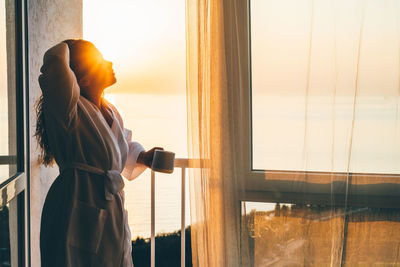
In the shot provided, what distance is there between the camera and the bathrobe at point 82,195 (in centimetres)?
145

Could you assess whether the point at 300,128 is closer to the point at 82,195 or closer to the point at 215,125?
the point at 215,125

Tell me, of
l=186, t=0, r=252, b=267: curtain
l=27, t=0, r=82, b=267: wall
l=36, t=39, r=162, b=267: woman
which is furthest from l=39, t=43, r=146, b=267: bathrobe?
l=186, t=0, r=252, b=267: curtain

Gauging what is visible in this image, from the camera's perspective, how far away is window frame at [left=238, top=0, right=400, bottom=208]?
1936mm

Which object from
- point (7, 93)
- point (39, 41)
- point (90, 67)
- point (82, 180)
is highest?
point (39, 41)

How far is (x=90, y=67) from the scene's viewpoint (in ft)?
5.08

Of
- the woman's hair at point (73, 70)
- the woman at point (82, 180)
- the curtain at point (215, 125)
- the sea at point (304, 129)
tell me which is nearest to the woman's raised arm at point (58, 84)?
the woman at point (82, 180)

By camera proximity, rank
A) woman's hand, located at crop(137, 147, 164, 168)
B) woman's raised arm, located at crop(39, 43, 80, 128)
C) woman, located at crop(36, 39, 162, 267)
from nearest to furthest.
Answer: woman's raised arm, located at crop(39, 43, 80, 128) → woman, located at crop(36, 39, 162, 267) → woman's hand, located at crop(137, 147, 164, 168)

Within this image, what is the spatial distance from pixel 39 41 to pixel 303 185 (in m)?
1.49

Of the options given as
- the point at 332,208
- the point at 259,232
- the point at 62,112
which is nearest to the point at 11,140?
the point at 62,112

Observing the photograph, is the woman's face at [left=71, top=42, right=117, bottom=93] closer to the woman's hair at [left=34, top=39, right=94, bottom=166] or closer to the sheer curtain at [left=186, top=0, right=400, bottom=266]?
the woman's hair at [left=34, top=39, right=94, bottom=166]

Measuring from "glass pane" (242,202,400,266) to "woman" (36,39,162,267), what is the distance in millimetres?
794

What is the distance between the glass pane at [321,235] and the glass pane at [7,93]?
1177mm

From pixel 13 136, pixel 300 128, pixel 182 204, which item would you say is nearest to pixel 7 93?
pixel 13 136

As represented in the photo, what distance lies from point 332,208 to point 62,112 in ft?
4.47
